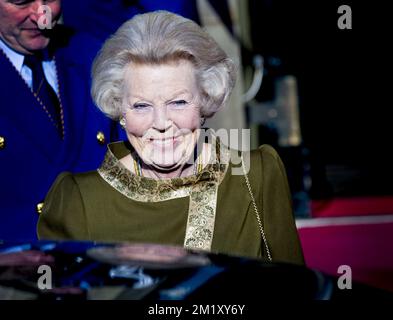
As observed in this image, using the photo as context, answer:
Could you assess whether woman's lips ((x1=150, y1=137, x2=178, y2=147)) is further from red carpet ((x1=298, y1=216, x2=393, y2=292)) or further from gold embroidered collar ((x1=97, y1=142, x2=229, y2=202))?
red carpet ((x1=298, y1=216, x2=393, y2=292))

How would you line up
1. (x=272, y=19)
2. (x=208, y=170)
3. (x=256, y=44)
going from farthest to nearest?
1. (x=256, y=44)
2. (x=272, y=19)
3. (x=208, y=170)

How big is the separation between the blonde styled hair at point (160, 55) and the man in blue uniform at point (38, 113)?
0.26m

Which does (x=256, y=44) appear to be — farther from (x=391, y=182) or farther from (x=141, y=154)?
(x=141, y=154)

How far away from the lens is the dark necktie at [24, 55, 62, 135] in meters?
2.31

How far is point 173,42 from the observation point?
2021 mm

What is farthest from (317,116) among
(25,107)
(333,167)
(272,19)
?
(25,107)

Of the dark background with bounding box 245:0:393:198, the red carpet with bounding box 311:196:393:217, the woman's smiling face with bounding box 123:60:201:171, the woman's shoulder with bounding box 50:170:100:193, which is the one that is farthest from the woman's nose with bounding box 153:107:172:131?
the dark background with bounding box 245:0:393:198

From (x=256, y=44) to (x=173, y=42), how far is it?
3075 mm

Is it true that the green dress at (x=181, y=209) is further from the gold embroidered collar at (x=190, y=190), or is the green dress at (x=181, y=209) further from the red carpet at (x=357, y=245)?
the red carpet at (x=357, y=245)

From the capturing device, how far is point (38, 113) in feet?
7.46

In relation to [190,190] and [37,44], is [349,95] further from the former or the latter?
[37,44]

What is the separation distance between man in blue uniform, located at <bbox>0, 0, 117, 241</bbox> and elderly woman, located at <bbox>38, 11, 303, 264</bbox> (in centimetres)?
12

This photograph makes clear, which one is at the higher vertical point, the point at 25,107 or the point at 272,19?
the point at 272,19

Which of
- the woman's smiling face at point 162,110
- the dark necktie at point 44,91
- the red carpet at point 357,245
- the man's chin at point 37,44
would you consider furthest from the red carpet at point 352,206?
the man's chin at point 37,44
